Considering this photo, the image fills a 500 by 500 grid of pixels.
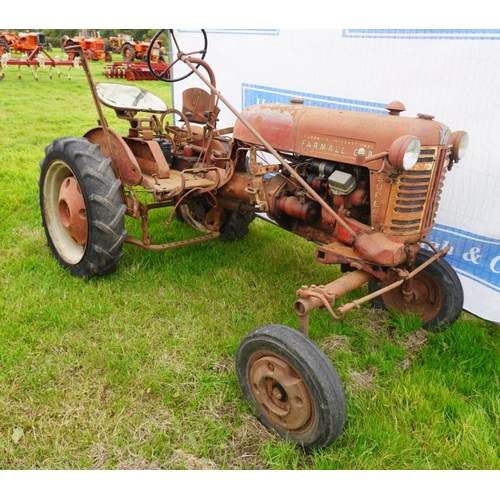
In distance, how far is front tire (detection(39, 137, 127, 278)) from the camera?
10.7ft

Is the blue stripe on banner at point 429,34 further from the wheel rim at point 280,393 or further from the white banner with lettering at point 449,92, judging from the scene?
the wheel rim at point 280,393

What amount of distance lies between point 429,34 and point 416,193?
1.51m

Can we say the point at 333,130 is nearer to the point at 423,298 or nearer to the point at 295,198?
the point at 295,198

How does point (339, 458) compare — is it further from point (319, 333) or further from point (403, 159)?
point (403, 159)

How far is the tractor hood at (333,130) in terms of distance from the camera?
2.48 metres

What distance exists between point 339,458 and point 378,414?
390mm

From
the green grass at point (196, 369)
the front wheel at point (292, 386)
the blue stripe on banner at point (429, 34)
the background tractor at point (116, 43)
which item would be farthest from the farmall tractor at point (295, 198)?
the background tractor at point (116, 43)

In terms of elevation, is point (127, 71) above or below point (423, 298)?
below

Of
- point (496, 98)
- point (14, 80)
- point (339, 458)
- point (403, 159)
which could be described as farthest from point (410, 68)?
point (14, 80)

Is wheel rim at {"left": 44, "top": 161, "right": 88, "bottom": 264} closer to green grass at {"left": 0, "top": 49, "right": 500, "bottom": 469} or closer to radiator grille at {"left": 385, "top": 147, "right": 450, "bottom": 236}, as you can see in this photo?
green grass at {"left": 0, "top": 49, "right": 500, "bottom": 469}

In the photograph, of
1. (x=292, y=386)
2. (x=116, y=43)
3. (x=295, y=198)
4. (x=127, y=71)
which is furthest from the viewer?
(x=116, y=43)

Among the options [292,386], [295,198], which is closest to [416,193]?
[295,198]

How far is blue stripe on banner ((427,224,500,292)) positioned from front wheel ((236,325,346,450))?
6.30 feet

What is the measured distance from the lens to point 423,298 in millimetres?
3162
